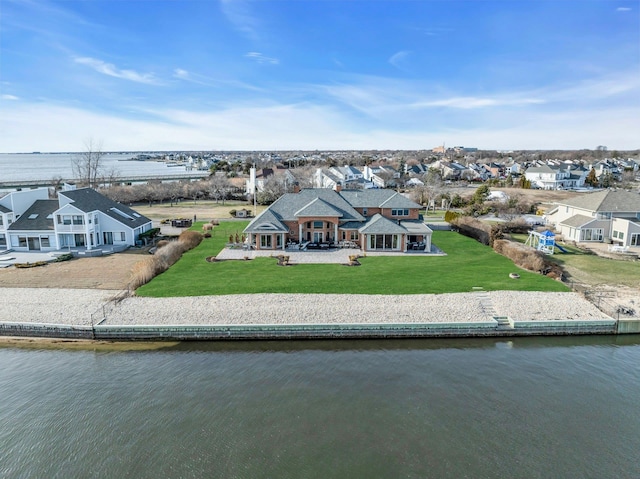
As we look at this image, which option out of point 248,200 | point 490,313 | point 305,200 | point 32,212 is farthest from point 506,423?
point 248,200

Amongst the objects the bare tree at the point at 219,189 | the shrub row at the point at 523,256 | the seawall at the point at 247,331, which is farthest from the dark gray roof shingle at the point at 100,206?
the shrub row at the point at 523,256

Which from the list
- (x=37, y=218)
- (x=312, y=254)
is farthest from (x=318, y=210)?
(x=37, y=218)

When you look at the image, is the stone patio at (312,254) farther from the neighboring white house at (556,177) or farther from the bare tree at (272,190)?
the neighboring white house at (556,177)

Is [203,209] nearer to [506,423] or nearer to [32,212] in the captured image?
[32,212]

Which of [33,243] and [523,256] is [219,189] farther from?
[523,256]

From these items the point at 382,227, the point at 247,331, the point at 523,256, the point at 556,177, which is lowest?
the point at 247,331

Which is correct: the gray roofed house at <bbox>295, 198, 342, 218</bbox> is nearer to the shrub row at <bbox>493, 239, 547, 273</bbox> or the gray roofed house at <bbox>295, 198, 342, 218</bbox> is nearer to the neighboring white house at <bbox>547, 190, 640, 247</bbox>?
the shrub row at <bbox>493, 239, 547, 273</bbox>
